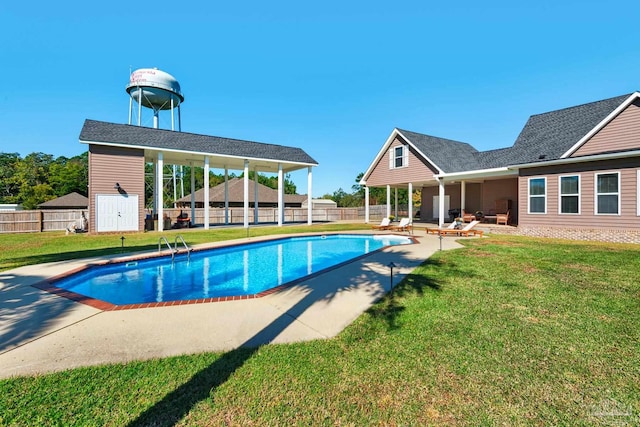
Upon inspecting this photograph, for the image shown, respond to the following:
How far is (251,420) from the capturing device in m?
2.30

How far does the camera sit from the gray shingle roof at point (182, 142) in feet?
54.9

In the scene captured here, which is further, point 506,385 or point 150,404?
point 506,385

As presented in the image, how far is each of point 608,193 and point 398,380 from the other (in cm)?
1404

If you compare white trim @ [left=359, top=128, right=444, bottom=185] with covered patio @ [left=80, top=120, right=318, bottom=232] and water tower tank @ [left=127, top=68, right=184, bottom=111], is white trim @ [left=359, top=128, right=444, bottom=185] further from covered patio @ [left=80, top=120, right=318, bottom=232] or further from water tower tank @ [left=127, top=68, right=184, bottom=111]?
water tower tank @ [left=127, top=68, right=184, bottom=111]

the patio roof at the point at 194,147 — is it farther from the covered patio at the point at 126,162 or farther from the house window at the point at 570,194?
the house window at the point at 570,194

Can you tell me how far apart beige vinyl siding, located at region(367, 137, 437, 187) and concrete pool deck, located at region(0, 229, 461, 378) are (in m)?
14.9

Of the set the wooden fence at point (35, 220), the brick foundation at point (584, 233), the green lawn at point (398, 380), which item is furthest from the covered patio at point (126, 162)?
the brick foundation at point (584, 233)

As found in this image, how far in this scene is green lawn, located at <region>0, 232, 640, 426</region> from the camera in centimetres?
235

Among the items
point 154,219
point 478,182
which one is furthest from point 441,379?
point 478,182

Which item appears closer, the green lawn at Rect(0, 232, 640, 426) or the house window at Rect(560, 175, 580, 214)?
the green lawn at Rect(0, 232, 640, 426)

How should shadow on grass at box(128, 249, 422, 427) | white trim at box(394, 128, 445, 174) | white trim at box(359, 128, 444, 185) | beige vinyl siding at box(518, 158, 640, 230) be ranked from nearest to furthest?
shadow on grass at box(128, 249, 422, 427) < beige vinyl siding at box(518, 158, 640, 230) < white trim at box(394, 128, 445, 174) < white trim at box(359, 128, 444, 185)

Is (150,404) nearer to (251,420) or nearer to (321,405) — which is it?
(251,420)

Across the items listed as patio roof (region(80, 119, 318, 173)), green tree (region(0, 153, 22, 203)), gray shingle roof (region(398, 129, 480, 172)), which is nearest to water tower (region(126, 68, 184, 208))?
patio roof (region(80, 119, 318, 173))

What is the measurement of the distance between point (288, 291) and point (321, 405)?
3397mm
